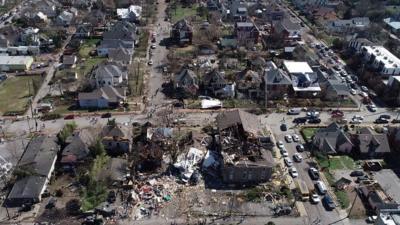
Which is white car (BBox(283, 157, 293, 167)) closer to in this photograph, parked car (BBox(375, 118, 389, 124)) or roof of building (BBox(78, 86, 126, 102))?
parked car (BBox(375, 118, 389, 124))

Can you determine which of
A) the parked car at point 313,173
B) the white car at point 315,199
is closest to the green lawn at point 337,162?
the parked car at point 313,173

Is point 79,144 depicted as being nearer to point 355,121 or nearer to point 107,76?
point 107,76

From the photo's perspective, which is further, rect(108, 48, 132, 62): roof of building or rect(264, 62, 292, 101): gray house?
rect(108, 48, 132, 62): roof of building

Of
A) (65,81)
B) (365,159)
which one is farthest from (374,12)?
(65,81)

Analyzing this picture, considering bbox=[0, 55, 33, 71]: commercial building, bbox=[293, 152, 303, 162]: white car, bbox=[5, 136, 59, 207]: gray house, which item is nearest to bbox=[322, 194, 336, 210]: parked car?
bbox=[293, 152, 303, 162]: white car

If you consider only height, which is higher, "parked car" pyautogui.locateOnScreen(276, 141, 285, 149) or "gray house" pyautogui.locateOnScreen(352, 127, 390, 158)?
"gray house" pyautogui.locateOnScreen(352, 127, 390, 158)

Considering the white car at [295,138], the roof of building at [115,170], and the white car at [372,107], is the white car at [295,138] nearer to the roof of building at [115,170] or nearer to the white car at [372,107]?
the white car at [372,107]

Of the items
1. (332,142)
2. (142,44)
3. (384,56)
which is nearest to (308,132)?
(332,142)
